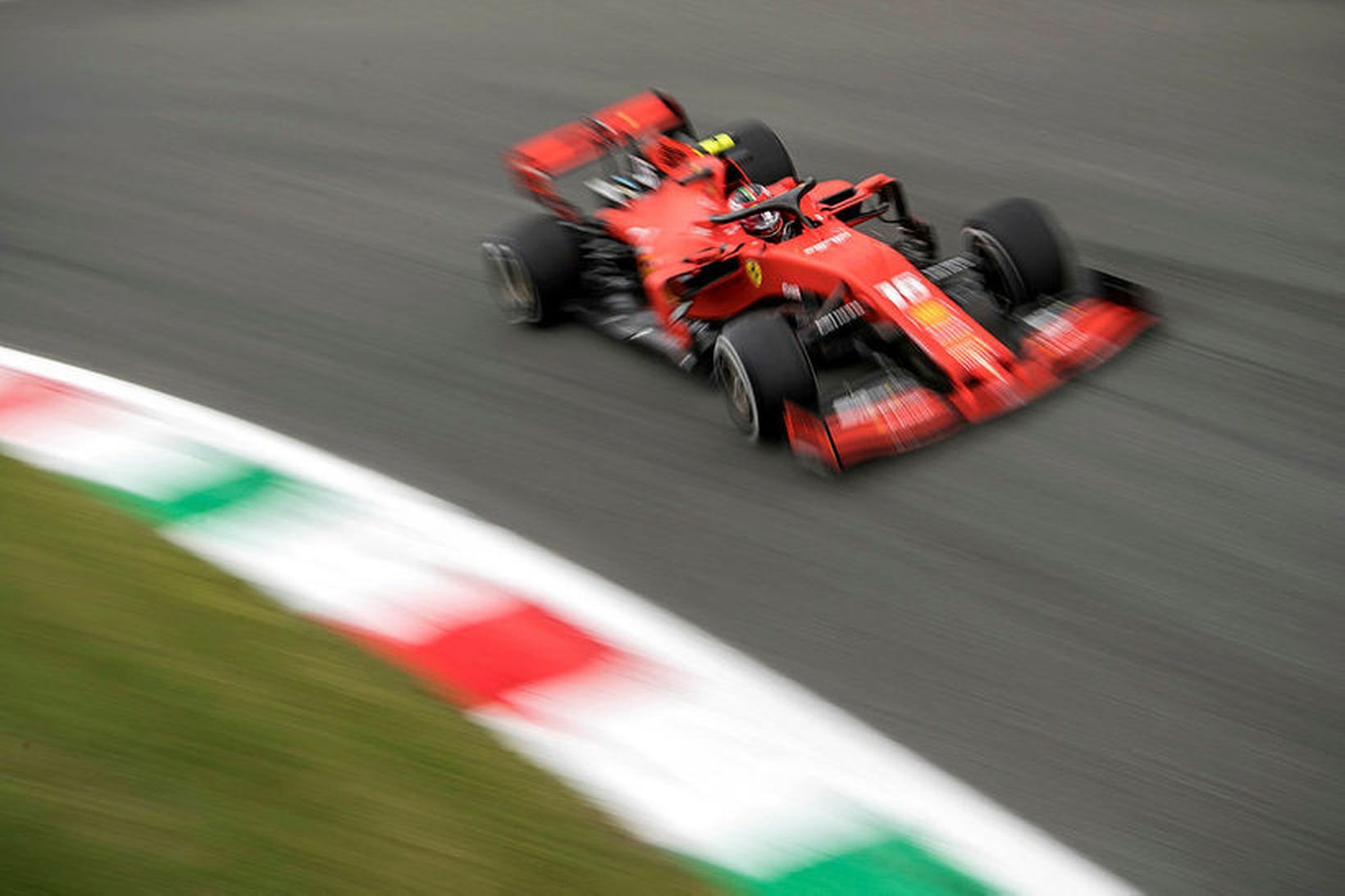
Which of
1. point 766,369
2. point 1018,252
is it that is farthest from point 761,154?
point 766,369

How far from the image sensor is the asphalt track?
404 centimetres

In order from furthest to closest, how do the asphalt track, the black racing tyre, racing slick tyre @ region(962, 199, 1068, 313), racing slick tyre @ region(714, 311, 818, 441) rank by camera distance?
1. the black racing tyre
2. racing slick tyre @ region(962, 199, 1068, 313)
3. racing slick tyre @ region(714, 311, 818, 441)
4. the asphalt track

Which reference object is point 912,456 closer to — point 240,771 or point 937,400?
point 937,400

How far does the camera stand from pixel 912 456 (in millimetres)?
5230

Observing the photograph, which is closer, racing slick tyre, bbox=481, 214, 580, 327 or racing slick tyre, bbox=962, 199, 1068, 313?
racing slick tyre, bbox=962, 199, 1068, 313

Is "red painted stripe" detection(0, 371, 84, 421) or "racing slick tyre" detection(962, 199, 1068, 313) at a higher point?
"racing slick tyre" detection(962, 199, 1068, 313)

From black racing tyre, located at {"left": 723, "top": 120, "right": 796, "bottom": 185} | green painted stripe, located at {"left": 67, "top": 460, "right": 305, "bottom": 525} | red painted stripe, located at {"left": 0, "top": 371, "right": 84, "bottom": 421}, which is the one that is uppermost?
black racing tyre, located at {"left": 723, "top": 120, "right": 796, "bottom": 185}

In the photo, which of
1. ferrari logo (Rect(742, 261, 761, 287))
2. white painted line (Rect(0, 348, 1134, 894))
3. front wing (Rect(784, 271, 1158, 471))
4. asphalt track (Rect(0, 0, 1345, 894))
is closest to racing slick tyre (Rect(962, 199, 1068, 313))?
Answer: front wing (Rect(784, 271, 1158, 471))

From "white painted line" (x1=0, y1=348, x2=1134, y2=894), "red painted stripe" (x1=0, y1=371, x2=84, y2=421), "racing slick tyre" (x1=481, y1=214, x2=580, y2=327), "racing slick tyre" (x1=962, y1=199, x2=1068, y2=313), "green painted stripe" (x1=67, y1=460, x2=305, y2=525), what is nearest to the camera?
"white painted line" (x1=0, y1=348, x2=1134, y2=894)

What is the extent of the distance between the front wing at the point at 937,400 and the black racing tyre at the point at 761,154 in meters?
1.55

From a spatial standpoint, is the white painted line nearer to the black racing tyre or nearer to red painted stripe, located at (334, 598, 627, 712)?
red painted stripe, located at (334, 598, 627, 712)

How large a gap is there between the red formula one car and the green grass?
1782mm

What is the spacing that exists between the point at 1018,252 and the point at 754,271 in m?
0.93

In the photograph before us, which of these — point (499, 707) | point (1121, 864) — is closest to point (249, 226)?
point (499, 707)
